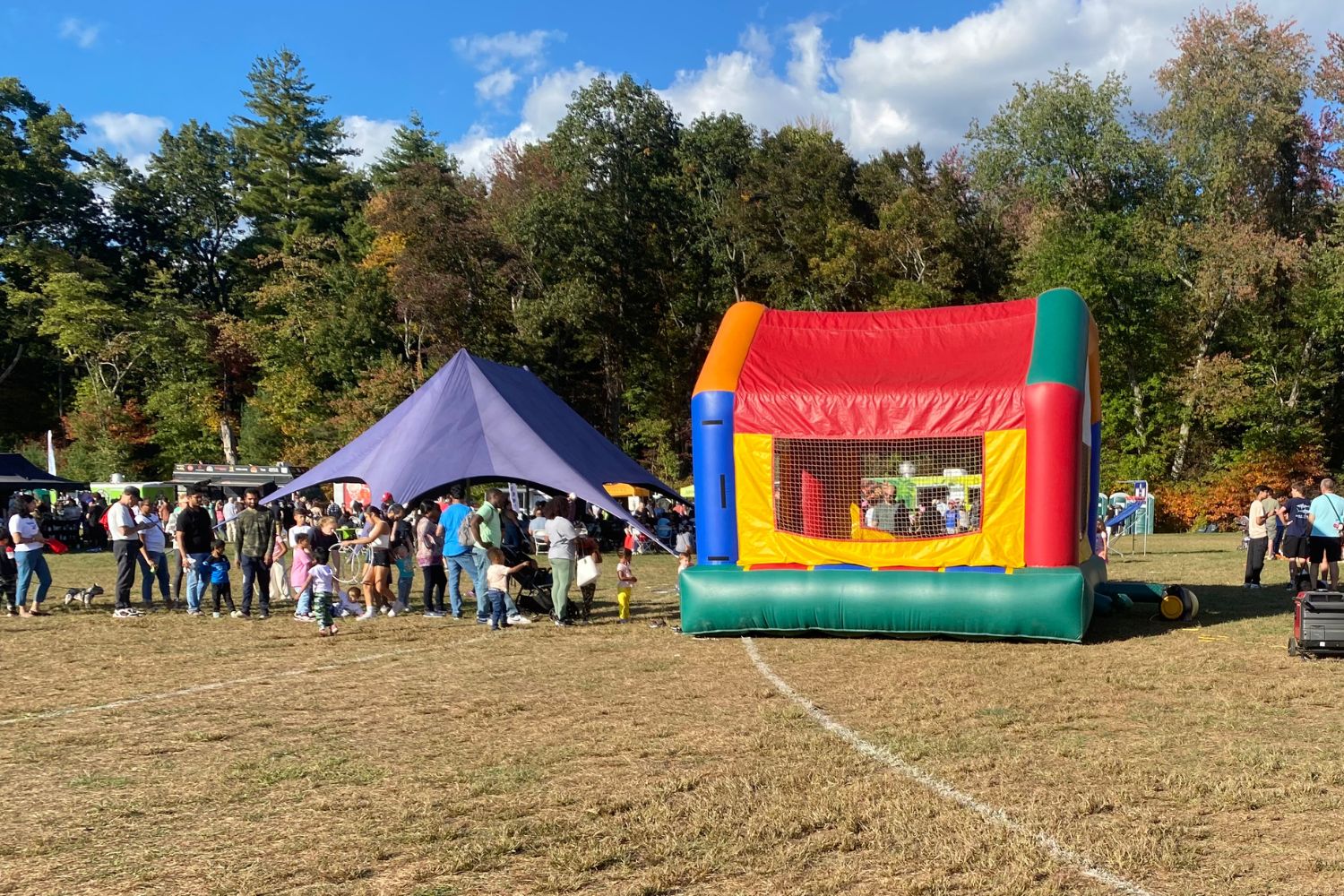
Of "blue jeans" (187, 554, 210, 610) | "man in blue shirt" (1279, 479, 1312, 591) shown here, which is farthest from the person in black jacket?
"man in blue shirt" (1279, 479, 1312, 591)

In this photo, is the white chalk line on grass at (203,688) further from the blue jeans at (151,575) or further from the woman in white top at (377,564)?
the blue jeans at (151,575)

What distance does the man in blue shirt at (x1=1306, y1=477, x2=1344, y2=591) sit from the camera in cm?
1316

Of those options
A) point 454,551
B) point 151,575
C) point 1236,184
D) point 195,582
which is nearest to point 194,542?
point 195,582

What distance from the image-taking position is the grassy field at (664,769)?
4.66 m

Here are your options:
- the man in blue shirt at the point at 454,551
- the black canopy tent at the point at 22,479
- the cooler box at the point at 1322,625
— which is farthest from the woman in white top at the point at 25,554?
the black canopy tent at the point at 22,479

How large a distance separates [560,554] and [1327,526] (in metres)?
8.69

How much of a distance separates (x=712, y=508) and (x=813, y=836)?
23.1ft

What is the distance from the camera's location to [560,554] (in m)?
12.8

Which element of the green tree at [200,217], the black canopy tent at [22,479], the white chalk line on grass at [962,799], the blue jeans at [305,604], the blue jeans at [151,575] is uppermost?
the green tree at [200,217]

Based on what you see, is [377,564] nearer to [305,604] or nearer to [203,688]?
[305,604]

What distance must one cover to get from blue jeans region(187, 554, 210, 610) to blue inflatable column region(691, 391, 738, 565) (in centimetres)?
653

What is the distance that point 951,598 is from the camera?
428 inches

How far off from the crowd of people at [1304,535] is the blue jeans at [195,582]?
1254 centimetres

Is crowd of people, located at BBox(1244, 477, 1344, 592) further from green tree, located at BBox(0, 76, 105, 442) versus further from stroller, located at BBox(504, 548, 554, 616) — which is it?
green tree, located at BBox(0, 76, 105, 442)
